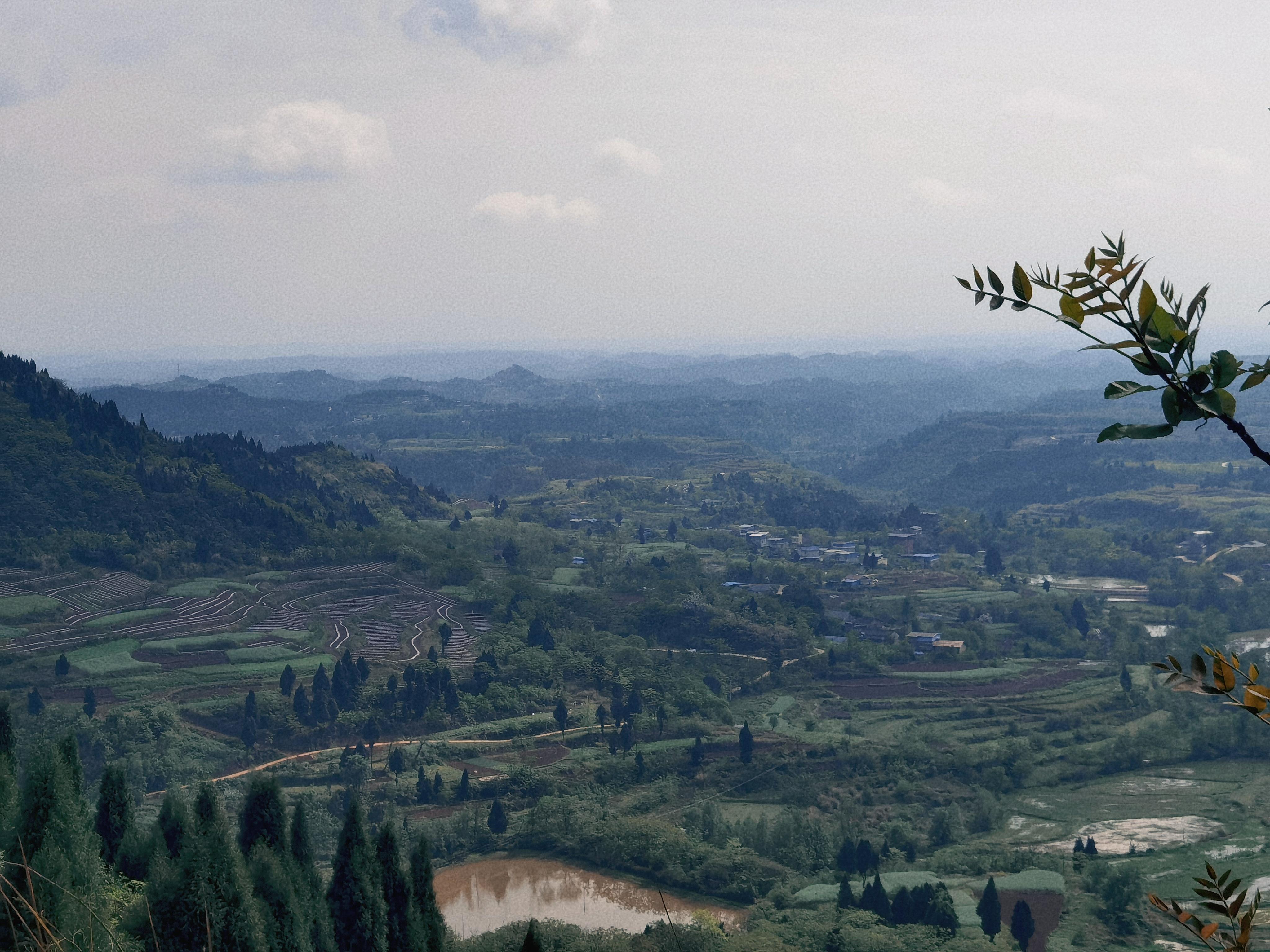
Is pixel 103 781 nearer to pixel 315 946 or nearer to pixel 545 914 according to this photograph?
pixel 315 946

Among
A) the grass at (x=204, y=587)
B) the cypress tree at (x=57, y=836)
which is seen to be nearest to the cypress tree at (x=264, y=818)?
the cypress tree at (x=57, y=836)

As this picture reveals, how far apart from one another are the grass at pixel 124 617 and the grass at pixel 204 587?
7.57 ft

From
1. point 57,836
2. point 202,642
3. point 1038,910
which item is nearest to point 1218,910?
point 57,836

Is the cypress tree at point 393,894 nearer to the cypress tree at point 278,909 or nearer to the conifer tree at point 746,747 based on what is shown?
the cypress tree at point 278,909

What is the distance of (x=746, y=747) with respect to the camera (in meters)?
41.5

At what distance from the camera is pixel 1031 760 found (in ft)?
138

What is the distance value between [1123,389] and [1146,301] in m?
0.23

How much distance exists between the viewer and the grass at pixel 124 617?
4906 centimetres

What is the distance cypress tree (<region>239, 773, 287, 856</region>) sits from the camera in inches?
833

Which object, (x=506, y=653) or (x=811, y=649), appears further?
(x=811, y=649)

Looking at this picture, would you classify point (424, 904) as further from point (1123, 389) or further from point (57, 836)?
point (1123, 389)

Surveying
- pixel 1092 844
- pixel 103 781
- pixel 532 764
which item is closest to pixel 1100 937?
pixel 1092 844

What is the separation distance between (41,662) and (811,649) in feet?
108

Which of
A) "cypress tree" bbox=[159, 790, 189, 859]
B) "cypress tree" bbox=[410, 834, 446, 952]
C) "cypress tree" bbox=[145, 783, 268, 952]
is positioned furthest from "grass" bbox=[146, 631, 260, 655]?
"cypress tree" bbox=[145, 783, 268, 952]
